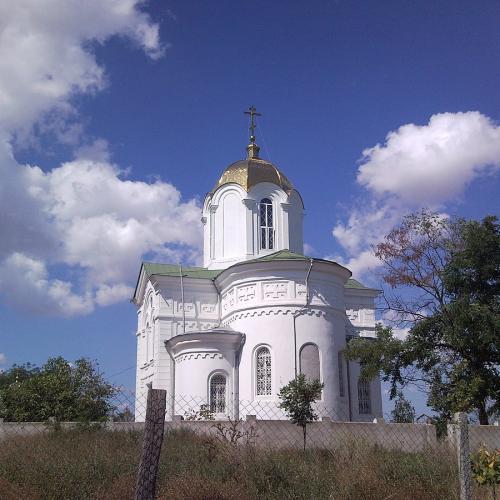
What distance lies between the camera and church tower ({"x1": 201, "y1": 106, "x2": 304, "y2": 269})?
2797 cm

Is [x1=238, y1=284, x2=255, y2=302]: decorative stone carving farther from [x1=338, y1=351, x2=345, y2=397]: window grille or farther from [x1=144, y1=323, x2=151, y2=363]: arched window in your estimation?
[x1=144, y1=323, x2=151, y2=363]: arched window

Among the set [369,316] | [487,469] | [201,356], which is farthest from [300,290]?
[487,469]

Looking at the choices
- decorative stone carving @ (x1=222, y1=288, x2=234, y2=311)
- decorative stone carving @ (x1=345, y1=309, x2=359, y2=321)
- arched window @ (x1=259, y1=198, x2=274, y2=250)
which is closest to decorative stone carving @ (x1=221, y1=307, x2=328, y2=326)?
decorative stone carving @ (x1=222, y1=288, x2=234, y2=311)

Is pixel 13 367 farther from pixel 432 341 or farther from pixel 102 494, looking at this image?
pixel 102 494

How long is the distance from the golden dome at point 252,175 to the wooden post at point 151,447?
73.3ft

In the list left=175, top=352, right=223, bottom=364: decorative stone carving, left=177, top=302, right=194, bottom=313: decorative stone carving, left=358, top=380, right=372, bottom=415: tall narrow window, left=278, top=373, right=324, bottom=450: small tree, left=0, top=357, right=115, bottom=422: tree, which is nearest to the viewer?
left=278, top=373, right=324, bottom=450: small tree

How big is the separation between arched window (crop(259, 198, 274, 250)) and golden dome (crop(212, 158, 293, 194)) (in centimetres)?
96

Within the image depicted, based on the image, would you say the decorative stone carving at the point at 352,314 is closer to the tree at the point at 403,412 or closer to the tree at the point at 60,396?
the tree at the point at 403,412

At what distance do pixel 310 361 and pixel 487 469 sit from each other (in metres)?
13.3

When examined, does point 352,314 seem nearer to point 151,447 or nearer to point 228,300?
point 228,300

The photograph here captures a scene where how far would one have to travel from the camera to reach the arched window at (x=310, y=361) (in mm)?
21797

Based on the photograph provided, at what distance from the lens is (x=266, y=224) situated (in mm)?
28391

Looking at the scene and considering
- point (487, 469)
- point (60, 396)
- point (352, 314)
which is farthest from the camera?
point (352, 314)

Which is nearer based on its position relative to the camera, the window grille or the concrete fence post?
the concrete fence post
